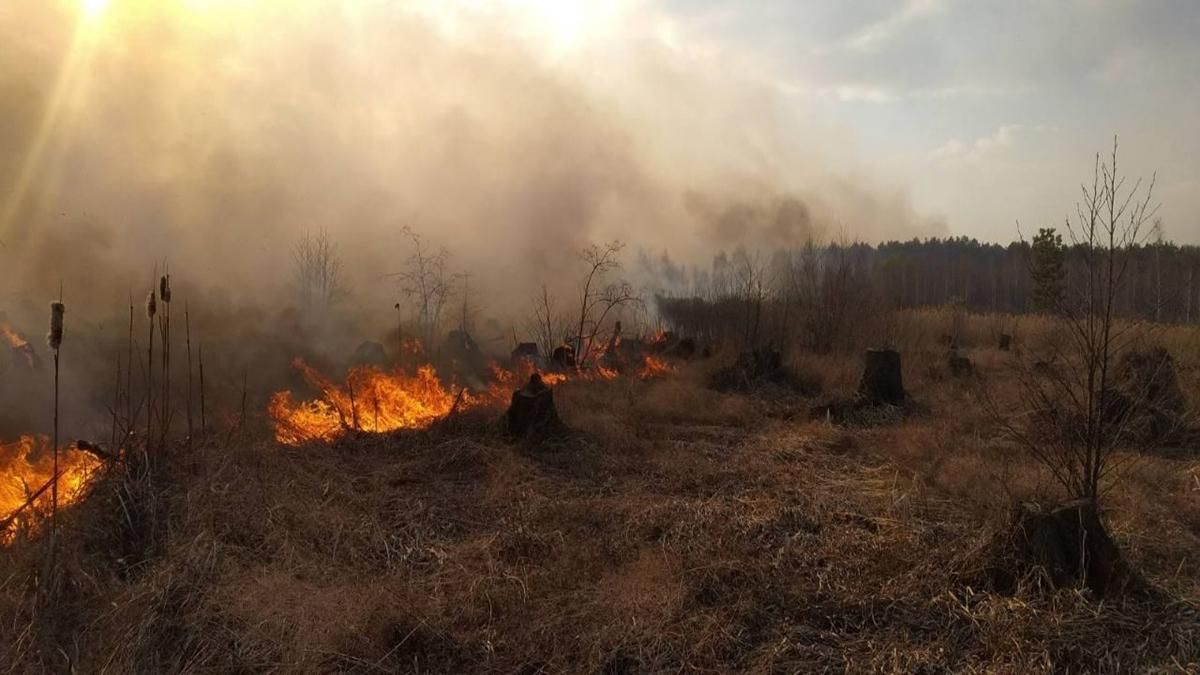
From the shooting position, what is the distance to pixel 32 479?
6.66 m

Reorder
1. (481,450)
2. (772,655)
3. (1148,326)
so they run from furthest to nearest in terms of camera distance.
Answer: (481,450)
(1148,326)
(772,655)

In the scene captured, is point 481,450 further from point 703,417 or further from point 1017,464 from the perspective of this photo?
point 1017,464

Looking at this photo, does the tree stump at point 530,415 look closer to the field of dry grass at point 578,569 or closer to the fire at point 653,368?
the field of dry grass at point 578,569

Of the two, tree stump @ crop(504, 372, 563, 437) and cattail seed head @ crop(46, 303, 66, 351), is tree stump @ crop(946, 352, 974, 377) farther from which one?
cattail seed head @ crop(46, 303, 66, 351)

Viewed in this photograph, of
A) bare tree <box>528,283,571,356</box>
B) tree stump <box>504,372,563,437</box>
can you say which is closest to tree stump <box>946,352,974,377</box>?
bare tree <box>528,283,571,356</box>

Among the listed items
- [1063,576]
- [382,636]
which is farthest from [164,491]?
[1063,576]

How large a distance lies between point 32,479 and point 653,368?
1145 centimetres

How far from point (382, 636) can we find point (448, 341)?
16.6 m

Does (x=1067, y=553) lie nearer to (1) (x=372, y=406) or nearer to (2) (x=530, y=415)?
(2) (x=530, y=415)

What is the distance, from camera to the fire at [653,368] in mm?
15059

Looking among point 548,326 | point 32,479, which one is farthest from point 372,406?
point 548,326

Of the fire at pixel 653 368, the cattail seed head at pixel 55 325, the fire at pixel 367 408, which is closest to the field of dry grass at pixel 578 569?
the fire at pixel 367 408

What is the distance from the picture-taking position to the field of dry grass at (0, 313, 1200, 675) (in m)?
3.57

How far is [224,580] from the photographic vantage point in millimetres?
4262
